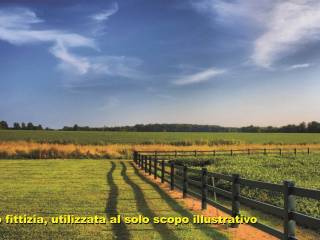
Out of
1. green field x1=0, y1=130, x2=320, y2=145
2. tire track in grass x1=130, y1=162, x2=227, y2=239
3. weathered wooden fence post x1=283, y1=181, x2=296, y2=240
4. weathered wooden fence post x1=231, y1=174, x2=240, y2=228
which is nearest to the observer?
weathered wooden fence post x1=283, y1=181, x2=296, y2=240

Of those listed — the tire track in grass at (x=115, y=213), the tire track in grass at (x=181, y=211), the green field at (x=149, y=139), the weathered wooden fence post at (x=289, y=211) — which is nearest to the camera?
the weathered wooden fence post at (x=289, y=211)

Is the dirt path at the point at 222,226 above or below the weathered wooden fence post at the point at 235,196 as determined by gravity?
below

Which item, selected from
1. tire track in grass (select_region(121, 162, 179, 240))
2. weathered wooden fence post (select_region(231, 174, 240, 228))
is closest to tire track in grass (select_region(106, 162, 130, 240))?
tire track in grass (select_region(121, 162, 179, 240))

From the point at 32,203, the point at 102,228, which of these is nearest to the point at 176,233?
the point at 102,228

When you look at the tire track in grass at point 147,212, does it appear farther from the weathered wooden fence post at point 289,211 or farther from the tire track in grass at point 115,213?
the weathered wooden fence post at point 289,211

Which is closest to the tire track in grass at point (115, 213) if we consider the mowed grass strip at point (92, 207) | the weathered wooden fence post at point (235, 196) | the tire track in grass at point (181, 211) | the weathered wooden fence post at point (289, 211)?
the mowed grass strip at point (92, 207)

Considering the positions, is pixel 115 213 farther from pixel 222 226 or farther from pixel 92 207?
pixel 222 226

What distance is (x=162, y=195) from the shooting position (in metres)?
16.0

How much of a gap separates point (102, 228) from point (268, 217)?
5624 millimetres

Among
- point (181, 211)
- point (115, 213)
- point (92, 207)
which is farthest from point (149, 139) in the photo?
point (115, 213)

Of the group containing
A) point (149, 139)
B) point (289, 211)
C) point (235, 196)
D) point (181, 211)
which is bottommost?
point (181, 211)

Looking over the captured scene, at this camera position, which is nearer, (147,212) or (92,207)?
(147,212)

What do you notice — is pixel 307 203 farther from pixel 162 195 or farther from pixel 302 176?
pixel 302 176

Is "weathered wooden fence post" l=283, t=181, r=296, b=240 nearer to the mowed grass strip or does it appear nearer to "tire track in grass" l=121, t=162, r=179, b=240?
the mowed grass strip
